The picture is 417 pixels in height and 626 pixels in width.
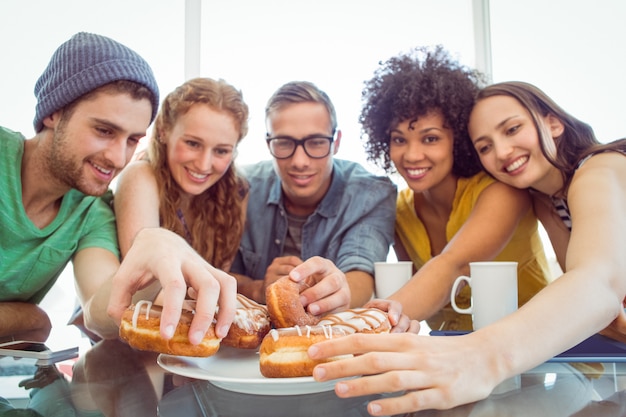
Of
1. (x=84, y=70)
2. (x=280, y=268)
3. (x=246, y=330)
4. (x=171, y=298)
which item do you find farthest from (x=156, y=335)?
(x=84, y=70)

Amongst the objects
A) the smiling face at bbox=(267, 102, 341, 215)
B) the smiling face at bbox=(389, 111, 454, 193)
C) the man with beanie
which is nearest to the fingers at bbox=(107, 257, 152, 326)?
the man with beanie

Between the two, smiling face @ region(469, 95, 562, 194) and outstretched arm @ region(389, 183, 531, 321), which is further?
smiling face @ region(469, 95, 562, 194)

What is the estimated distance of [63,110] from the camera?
6.37 ft

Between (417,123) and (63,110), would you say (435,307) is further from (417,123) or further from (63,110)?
(63,110)

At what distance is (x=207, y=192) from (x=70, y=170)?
74 centimetres

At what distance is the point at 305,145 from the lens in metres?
2.47

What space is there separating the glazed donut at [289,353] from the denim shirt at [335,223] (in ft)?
4.07

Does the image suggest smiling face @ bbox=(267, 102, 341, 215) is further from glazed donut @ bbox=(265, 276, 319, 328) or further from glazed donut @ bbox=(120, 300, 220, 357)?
glazed donut @ bbox=(120, 300, 220, 357)

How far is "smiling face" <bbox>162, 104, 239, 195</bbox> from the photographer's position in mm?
2199

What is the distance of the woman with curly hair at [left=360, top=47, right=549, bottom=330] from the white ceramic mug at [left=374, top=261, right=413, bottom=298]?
63 millimetres

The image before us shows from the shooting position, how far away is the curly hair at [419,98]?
2332 millimetres

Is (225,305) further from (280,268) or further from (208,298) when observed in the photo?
(280,268)

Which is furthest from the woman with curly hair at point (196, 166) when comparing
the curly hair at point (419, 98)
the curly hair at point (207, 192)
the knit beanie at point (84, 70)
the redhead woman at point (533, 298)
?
the redhead woman at point (533, 298)

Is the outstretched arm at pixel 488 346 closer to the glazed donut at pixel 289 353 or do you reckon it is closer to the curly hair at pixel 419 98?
the glazed donut at pixel 289 353
